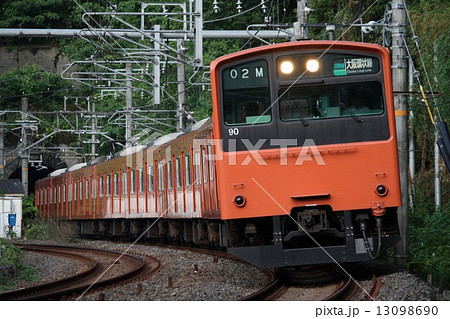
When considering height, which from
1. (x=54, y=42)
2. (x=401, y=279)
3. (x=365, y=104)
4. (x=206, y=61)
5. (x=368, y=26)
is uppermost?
(x=54, y=42)

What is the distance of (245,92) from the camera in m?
12.0

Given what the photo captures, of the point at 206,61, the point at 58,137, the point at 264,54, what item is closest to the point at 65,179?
the point at 206,61

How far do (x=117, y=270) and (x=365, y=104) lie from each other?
6.10 meters

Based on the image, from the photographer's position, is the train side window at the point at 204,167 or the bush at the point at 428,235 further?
the train side window at the point at 204,167

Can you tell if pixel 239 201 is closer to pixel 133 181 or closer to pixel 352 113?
pixel 352 113

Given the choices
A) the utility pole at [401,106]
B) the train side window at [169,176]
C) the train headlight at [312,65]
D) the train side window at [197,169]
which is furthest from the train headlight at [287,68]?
the train side window at [169,176]

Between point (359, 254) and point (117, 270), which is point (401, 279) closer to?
point (359, 254)

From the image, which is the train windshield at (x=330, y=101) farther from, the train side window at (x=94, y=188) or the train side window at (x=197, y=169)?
the train side window at (x=94, y=188)

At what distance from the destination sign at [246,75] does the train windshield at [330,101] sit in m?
0.33

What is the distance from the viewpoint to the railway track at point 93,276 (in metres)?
11.6

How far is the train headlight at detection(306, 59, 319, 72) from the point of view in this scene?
1186cm

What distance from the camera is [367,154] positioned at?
1168 cm

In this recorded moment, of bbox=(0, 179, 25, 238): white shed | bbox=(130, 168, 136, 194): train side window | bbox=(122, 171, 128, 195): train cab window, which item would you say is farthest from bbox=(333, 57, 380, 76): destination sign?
bbox=(0, 179, 25, 238): white shed

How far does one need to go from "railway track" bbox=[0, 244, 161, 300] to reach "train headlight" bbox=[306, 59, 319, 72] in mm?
3814
